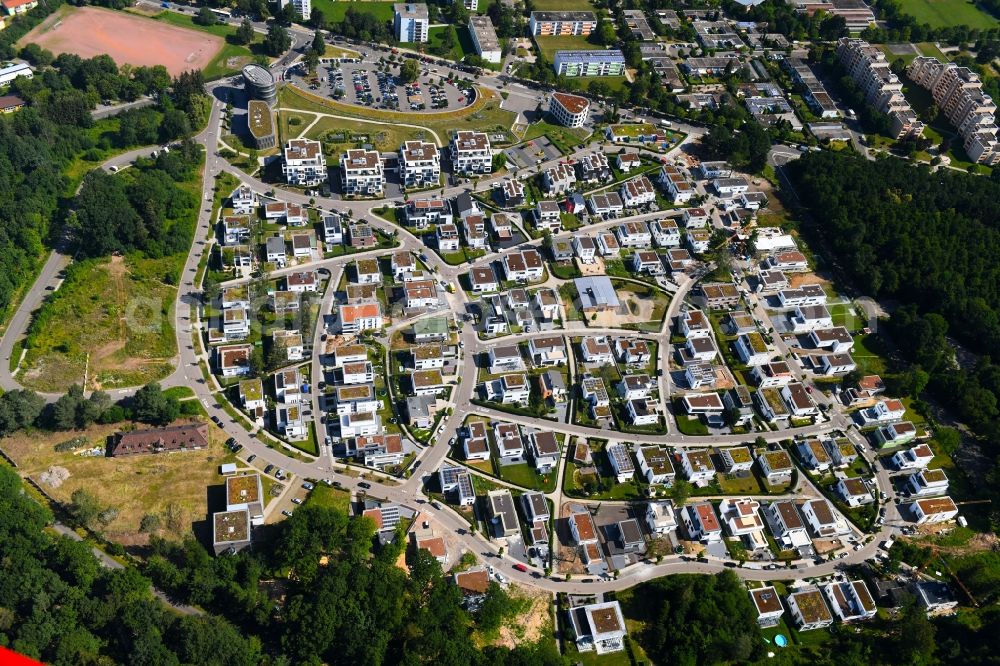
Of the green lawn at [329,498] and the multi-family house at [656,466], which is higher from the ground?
the multi-family house at [656,466]

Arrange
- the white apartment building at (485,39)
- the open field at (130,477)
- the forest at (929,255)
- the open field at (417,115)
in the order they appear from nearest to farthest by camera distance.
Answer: the open field at (130,477), the forest at (929,255), the open field at (417,115), the white apartment building at (485,39)

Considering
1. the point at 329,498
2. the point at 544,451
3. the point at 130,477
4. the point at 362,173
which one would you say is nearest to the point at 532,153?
the point at 362,173

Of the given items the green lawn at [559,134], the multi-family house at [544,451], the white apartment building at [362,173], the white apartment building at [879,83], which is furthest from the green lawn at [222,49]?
the white apartment building at [879,83]

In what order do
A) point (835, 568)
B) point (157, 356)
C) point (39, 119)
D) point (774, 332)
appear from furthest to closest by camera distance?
1. point (39, 119)
2. point (774, 332)
3. point (157, 356)
4. point (835, 568)

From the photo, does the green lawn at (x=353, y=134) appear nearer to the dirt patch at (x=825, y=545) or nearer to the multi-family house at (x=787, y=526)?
the multi-family house at (x=787, y=526)

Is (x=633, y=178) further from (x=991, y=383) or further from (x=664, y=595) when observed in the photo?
(x=664, y=595)

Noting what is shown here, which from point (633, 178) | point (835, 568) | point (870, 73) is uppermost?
point (870, 73)

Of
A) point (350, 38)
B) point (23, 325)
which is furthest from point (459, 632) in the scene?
point (350, 38)
